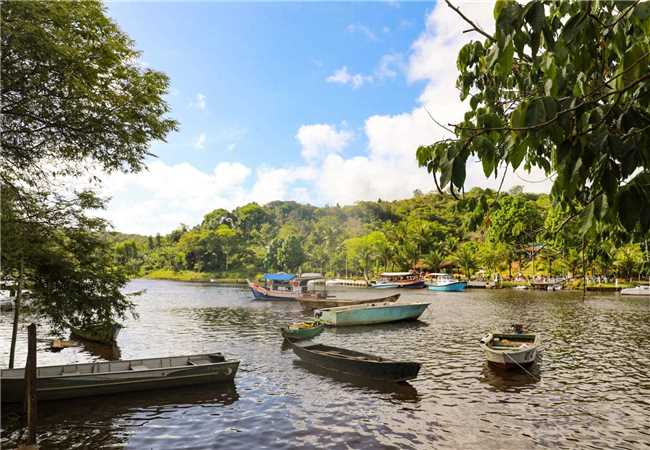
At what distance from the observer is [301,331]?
1152 inches

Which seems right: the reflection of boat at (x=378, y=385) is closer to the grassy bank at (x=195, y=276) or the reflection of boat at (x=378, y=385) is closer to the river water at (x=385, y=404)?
the river water at (x=385, y=404)

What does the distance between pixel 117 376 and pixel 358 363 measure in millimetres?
10537

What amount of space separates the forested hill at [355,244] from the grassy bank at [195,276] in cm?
139

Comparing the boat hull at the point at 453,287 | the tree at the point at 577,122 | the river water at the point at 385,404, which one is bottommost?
the river water at the point at 385,404

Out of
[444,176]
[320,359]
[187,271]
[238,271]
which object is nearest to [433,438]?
[320,359]

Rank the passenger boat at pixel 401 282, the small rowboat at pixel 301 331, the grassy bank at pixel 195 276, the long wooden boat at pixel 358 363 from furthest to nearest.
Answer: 1. the grassy bank at pixel 195 276
2. the passenger boat at pixel 401 282
3. the small rowboat at pixel 301 331
4. the long wooden boat at pixel 358 363

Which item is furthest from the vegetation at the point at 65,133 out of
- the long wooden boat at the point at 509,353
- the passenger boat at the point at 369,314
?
the passenger boat at the point at 369,314

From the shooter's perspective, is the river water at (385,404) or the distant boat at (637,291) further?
the distant boat at (637,291)

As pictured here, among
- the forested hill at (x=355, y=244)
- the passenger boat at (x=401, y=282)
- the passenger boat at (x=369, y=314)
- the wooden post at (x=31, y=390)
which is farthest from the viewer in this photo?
the passenger boat at (x=401, y=282)

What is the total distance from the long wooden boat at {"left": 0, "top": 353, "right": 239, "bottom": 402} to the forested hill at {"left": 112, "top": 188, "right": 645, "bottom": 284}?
162 ft

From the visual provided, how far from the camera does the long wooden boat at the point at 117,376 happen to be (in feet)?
55.6

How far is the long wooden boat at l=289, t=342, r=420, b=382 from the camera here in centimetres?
1912

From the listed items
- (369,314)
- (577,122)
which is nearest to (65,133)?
(577,122)

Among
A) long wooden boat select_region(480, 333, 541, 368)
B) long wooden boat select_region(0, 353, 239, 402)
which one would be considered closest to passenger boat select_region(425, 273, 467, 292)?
long wooden boat select_region(480, 333, 541, 368)
